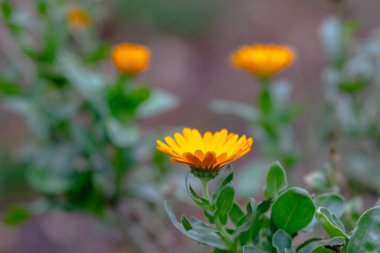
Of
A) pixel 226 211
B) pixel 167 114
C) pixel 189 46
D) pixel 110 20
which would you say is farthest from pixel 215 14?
pixel 226 211

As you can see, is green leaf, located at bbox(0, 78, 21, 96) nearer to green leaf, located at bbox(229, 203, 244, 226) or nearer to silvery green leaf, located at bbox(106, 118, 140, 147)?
silvery green leaf, located at bbox(106, 118, 140, 147)

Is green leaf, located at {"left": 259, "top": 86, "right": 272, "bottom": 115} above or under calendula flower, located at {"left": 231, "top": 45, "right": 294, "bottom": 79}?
under

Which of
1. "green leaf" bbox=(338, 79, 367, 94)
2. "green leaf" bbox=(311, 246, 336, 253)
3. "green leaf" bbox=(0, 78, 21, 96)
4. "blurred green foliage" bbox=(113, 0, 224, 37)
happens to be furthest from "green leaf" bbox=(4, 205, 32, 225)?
"blurred green foliage" bbox=(113, 0, 224, 37)

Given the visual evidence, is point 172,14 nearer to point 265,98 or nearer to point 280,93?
point 280,93

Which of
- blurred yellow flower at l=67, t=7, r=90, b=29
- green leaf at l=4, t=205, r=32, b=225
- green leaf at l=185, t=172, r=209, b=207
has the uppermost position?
blurred yellow flower at l=67, t=7, r=90, b=29

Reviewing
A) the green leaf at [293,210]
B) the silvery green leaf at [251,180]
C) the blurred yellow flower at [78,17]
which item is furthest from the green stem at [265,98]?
the green leaf at [293,210]

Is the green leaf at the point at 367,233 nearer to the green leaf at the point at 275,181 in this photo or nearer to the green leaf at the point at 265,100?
the green leaf at the point at 275,181

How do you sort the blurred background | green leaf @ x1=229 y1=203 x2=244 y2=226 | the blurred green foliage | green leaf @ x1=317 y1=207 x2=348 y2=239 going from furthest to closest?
1. the blurred green foliage
2. the blurred background
3. green leaf @ x1=229 y1=203 x2=244 y2=226
4. green leaf @ x1=317 y1=207 x2=348 y2=239
